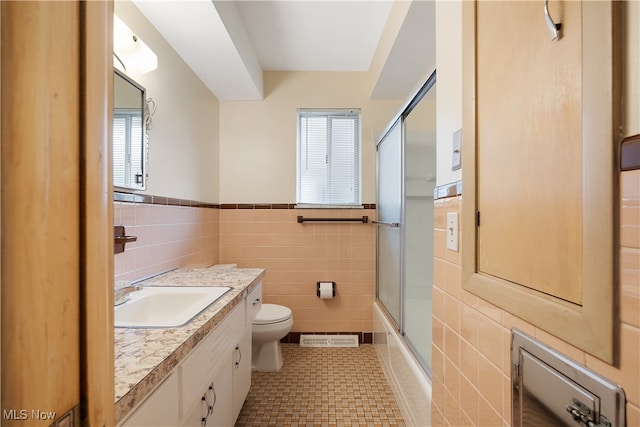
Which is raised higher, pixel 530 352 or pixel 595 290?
pixel 595 290

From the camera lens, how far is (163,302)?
127cm

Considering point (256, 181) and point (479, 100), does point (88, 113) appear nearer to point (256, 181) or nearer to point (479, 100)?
point (479, 100)

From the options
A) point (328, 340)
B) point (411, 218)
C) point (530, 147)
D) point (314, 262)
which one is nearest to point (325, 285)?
point (314, 262)

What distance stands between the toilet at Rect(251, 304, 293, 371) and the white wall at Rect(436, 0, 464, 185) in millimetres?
1548

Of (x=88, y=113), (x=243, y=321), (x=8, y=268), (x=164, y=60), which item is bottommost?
(x=243, y=321)

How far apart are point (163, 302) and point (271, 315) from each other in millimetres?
951

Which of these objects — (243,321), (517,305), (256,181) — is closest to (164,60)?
(256,181)

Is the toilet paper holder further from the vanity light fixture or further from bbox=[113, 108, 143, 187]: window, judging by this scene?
the vanity light fixture

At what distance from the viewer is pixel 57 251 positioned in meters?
0.29

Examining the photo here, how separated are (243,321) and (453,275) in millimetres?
1012

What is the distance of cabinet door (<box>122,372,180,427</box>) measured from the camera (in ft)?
1.96

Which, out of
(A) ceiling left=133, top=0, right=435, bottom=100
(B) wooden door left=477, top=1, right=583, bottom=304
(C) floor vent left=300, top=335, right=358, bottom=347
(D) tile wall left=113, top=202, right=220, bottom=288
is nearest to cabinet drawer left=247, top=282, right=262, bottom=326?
(D) tile wall left=113, top=202, right=220, bottom=288

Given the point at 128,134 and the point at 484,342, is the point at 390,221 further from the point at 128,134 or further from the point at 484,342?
the point at 128,134
